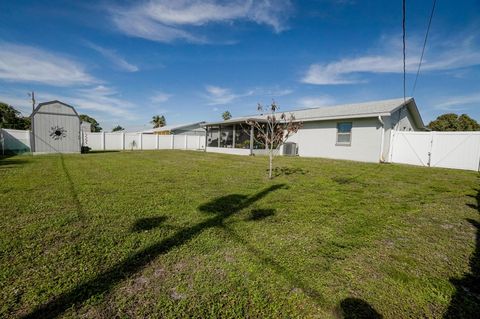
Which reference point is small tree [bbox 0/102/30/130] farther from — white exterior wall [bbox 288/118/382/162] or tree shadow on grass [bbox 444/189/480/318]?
tree shadow on grass [bbox 444/189/480/318]

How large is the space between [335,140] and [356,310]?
44.5ft

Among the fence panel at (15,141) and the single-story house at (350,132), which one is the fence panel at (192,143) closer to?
the single-story house at (350,132)

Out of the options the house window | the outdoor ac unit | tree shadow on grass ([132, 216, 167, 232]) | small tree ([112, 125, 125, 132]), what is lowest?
tree shadow on grass ([132, 216, 167, 232])

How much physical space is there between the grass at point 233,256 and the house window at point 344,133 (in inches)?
346

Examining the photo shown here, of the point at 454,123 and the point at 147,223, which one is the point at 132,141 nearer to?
the point at 147,223

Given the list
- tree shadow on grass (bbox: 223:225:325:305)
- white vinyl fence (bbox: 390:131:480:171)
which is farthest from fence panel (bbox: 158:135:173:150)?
tree shadow on grass (bbox: 223:225:325:305)

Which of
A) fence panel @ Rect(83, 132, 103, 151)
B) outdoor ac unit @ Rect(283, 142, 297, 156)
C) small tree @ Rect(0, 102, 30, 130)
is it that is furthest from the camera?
small tree @ Rect(0, 102, 30, 130)

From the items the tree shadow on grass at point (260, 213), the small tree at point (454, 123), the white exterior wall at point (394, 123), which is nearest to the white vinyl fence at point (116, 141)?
the tree shadow on grass at point (260, 213)

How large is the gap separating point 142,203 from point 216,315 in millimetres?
3204

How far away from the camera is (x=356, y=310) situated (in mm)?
1835

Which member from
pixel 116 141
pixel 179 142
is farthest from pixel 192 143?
pixel 116 141

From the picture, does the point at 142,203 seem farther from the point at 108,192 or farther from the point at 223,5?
the point at 223,5

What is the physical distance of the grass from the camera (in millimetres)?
1864

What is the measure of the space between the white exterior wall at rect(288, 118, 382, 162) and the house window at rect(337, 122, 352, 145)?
0.62 ft
